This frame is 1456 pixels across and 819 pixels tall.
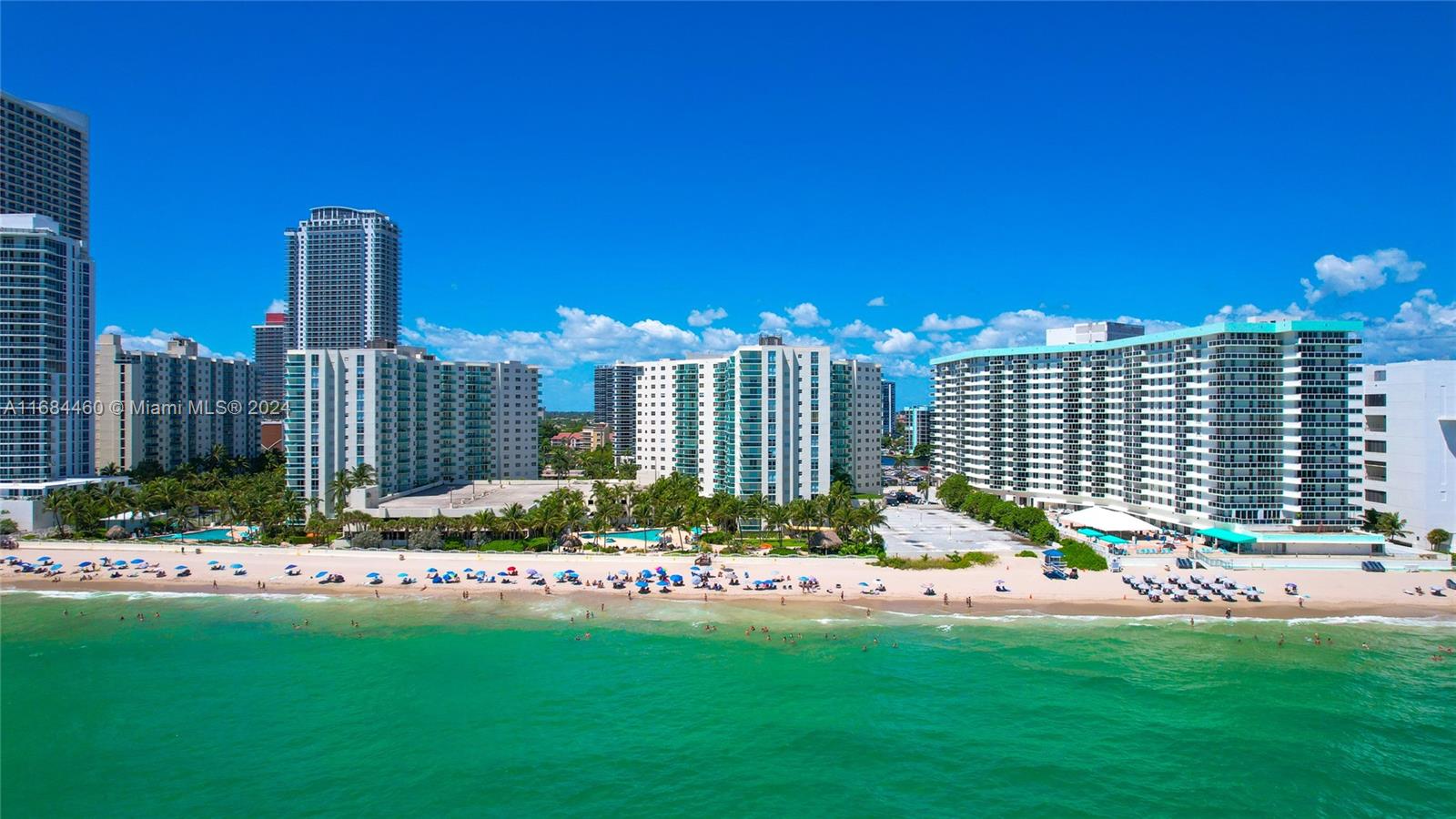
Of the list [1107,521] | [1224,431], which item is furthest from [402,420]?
[1224,431]

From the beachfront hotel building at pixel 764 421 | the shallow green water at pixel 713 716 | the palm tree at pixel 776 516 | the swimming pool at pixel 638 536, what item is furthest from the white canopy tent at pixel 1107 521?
the swimming pool at pixel 638 536

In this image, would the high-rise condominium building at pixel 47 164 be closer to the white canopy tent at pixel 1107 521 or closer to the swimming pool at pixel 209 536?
the swimming pool at pixel 209 536

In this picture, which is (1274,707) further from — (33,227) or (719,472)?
(33,227)

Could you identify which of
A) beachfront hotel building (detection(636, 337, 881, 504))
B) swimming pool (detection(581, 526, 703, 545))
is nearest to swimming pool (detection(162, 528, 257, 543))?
swimming pool (detection(581, 526, 703, 545))

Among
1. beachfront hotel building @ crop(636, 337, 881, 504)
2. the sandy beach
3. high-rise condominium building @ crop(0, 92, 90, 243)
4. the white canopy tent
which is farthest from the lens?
high-rise condominium building @ crop(0, 92, 90, 243)

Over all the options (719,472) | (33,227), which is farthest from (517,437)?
(33,227)

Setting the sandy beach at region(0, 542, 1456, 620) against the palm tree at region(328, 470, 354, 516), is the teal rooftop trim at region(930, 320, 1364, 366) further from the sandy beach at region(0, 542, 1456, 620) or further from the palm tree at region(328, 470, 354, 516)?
the palm tree at region(328, 470, 354, 516)

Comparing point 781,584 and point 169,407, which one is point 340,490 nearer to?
point 781,584
